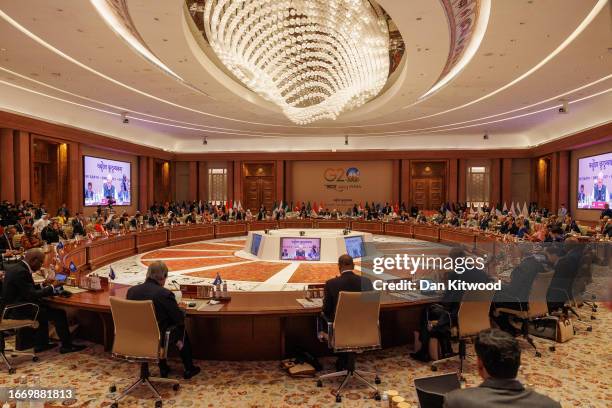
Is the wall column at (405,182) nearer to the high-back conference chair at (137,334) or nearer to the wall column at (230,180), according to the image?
the wall column at (230,180)

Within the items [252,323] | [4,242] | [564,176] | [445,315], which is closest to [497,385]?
[445,315]

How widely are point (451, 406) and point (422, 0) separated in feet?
18.6

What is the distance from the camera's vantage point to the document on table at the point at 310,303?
3.99 meters

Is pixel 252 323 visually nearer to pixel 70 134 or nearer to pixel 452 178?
pixel 70 134

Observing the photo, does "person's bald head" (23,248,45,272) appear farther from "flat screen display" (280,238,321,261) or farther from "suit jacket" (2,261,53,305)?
"flat screen display" (280,238,321,261)

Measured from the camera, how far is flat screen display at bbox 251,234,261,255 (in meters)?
10.8

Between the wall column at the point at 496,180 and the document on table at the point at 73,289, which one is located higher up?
the wall column at the point at 496,180

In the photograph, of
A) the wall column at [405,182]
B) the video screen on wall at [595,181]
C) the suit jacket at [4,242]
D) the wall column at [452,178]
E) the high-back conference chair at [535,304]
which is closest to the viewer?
the high-back conference chair at [535,304]

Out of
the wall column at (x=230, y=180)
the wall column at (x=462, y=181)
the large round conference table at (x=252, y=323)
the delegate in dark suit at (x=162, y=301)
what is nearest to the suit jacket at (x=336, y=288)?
the large round conference table at (x=252, y=323)

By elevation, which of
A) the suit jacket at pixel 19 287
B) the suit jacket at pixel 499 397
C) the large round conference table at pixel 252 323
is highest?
the suit jacket at pixel 499 397

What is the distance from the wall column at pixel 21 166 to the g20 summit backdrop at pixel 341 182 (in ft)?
40.0

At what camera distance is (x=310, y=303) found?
409 cm

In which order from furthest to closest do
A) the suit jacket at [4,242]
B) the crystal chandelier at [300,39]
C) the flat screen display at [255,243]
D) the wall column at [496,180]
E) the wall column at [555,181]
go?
the wall column at [496,180] < the wall column at [555,181] < the flat screen display at [255,243] < the suit jacket at [4,242] < the crystal chandelier at [300,39]

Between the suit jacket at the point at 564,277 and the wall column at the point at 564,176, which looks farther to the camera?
the wall column at the point at 564,176
